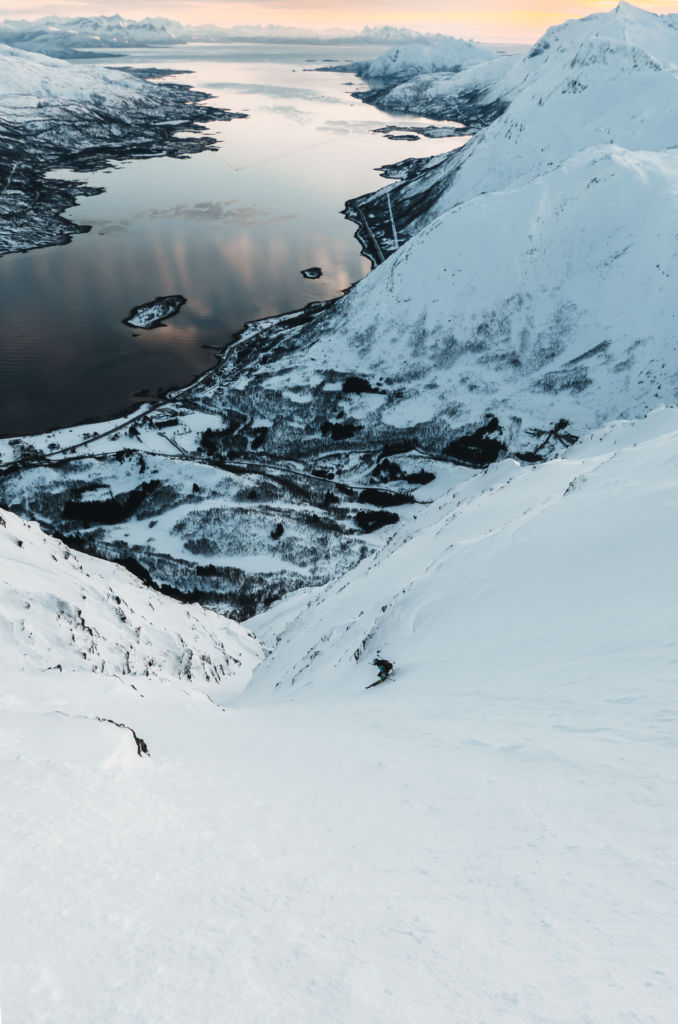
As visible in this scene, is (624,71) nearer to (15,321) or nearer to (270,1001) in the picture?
(15,321)

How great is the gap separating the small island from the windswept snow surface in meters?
124

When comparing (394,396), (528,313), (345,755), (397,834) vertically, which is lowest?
(394,396)

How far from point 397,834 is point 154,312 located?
143465 mm

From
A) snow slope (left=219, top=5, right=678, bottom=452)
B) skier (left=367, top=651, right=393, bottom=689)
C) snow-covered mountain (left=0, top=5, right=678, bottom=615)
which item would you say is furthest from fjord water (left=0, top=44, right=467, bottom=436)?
skier (left=367, top=651, right=393, bottom=689)

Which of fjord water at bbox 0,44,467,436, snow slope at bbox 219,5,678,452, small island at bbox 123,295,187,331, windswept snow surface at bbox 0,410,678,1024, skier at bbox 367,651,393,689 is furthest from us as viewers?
small island at bbox 123,295,187,331

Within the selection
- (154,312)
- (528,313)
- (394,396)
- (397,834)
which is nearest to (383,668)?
(397,834)

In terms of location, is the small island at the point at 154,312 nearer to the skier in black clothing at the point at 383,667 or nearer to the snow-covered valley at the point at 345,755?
the snow-covered valley at the point at 345,755

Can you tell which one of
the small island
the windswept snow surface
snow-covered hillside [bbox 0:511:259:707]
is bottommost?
snow-covered hillside [bbox 0:511:259:707]

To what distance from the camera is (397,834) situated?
10.7m

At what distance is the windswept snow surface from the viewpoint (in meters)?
6.66

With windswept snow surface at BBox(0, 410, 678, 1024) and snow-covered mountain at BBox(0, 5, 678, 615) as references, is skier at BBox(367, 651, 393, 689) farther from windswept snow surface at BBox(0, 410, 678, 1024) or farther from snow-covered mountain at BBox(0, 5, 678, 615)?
snow-covered mountain at BBox(0, 5, 678, 615)

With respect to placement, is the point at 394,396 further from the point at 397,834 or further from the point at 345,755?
the point at 397,834

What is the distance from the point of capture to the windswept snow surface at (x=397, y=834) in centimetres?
666

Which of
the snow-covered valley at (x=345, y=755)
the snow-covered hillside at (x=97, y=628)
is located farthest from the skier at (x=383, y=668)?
the snow-covered hillside at (x=97, y=628)
